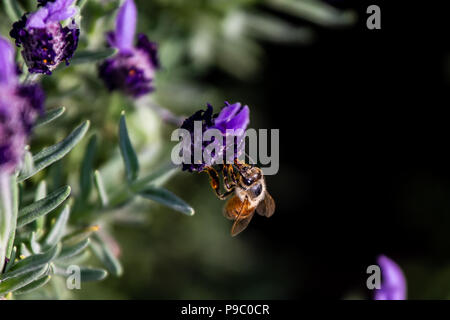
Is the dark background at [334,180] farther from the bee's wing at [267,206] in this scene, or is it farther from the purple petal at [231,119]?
the purple petal at [231,119]

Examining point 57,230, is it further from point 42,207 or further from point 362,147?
point 362,147

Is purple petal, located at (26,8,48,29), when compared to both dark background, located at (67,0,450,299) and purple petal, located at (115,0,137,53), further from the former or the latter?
dark background, located at (67,0,450,299)

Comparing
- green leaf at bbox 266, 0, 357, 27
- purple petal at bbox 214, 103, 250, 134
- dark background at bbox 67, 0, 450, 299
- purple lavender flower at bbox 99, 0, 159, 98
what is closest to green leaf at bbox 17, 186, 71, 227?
purple petal at bbox 214, 103, 250, 134

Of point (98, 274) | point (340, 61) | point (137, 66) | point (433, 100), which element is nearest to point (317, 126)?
point (340, 61)

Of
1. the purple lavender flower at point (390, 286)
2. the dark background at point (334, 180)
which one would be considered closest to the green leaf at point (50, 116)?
the purple lavender flower at point (390, 286)

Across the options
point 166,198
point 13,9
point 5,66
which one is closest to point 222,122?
point 166,198
